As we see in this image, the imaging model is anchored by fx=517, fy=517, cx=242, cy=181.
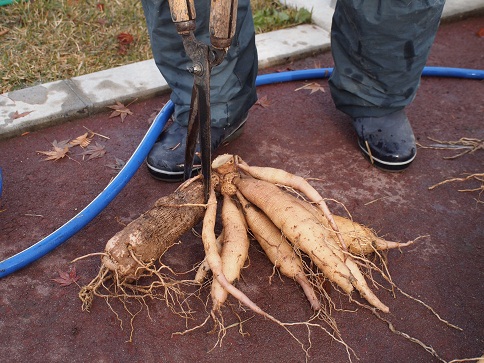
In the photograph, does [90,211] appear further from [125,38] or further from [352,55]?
[125,38]

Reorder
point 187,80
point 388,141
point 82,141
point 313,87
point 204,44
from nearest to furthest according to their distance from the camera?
point 204,44 < point 187,80 < point 388,141 < point 82,141 < point 313,87

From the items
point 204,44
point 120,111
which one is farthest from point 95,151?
point 204,44

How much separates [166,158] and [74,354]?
3.01 feet

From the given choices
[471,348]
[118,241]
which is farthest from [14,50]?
[471,348]

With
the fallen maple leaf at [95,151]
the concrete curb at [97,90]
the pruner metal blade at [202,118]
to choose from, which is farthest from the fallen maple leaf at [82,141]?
the pruner metal blade at [202,118]

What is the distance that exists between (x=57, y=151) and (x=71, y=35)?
1.24 m

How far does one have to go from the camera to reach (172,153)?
2252 millimetres

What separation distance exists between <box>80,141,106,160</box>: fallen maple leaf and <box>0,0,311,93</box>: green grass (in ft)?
2.34

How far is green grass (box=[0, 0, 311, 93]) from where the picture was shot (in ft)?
9.86

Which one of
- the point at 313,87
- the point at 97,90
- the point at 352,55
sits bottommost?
the point at 313,87

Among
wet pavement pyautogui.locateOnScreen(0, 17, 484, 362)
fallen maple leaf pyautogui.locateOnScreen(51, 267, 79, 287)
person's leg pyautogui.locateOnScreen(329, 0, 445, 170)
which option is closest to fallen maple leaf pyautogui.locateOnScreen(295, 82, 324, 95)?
wet pavement pyautogui.locateOnScreen(0, 17, 484, 362)

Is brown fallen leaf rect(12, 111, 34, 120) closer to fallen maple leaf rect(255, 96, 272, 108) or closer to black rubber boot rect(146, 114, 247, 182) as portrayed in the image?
black rubber boot rect(146, 114, 247, 182)

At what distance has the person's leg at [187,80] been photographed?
2.10m

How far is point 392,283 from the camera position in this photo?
1.72 m
